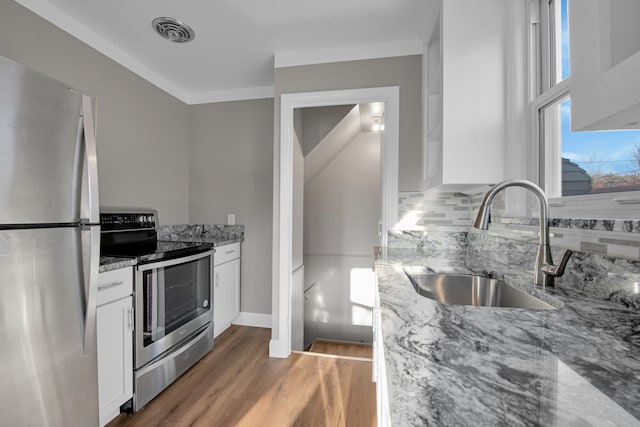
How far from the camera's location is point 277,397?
67.2 inches

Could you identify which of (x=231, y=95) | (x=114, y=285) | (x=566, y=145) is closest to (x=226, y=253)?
(x=114, y=285)

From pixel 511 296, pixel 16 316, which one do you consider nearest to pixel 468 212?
pixel 511 296

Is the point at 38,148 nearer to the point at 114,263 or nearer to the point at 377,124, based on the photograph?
the point at 114,263

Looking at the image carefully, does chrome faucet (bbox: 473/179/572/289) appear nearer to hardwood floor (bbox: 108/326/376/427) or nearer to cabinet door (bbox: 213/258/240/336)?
hardwood floor (bbox: 108/326/376/427)

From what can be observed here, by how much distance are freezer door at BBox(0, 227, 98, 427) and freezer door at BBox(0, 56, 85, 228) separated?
89 mm

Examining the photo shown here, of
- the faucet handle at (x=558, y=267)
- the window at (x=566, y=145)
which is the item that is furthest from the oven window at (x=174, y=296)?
the window at (x=566, y=145)

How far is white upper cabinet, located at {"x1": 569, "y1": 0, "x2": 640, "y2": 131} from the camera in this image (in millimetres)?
485

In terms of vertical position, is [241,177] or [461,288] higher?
[241,177]

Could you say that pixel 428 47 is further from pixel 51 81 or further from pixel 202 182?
pixel 202 182

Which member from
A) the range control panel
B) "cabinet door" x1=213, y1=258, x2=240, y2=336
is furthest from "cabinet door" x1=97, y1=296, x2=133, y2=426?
"cabinet door" x1=213, y1=258, x2=240, y2=336

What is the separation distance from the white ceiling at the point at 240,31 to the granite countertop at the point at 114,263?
158 cm

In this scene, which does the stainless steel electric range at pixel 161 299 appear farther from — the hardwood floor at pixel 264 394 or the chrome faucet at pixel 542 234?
the chrome faucet at pixel 542 234

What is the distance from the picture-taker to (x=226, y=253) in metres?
2.56

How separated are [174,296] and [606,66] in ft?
7.26
